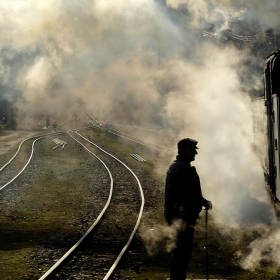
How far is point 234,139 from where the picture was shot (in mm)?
12555

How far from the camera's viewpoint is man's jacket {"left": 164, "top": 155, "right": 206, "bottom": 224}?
5.39 m

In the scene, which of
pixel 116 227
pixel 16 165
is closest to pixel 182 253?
pixel 116 227

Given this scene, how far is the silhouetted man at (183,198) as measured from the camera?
5395 millimetres

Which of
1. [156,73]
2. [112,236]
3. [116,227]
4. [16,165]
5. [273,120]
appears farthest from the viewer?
[156,73]

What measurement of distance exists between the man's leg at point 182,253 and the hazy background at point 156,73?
5.49 feet

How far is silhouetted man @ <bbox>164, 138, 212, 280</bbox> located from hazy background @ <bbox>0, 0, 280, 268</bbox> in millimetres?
1747

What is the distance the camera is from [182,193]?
539cm

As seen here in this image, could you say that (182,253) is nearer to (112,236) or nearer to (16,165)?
(112,236)

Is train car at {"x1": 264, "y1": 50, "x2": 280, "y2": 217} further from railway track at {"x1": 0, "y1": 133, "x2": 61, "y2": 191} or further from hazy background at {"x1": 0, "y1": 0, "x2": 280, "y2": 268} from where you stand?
railway track at {"x1": 0, "y1": 133, "x2": 61, "y2": 191}

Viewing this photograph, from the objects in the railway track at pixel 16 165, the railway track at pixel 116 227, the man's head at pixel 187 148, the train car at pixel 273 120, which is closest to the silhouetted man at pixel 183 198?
the man's head at pixel 187 148

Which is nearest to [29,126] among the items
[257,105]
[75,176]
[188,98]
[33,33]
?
[33,33]

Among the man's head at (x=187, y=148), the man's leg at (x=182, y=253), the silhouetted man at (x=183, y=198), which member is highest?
the man's head at (x=187, y=148)

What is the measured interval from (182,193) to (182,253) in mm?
707

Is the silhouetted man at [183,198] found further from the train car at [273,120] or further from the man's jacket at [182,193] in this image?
the train car at [273,120]
